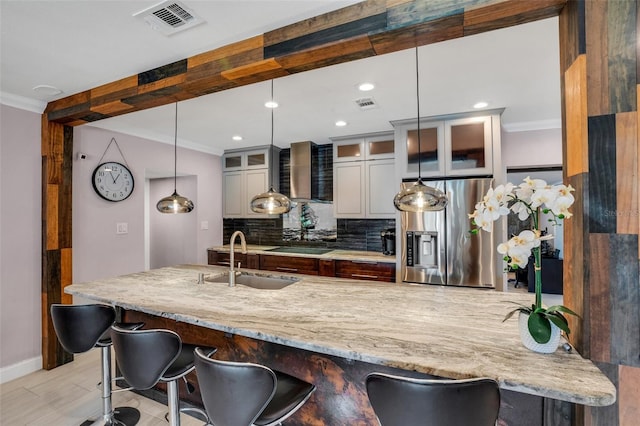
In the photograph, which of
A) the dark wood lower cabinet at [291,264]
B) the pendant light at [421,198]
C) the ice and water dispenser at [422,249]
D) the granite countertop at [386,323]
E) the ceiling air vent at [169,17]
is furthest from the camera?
the dark wood lower cabinet at [291,264]

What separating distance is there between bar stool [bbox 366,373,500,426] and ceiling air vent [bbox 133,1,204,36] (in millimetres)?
1951

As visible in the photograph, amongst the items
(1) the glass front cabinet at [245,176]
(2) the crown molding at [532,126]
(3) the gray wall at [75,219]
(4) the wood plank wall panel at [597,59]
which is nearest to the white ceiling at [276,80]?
(2) the crown molding at [532,126]

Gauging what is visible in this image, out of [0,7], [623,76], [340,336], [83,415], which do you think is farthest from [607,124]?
[83,415]

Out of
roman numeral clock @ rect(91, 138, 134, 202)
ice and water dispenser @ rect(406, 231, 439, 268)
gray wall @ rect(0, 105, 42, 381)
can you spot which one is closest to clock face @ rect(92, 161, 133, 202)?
roman numeral clock @ rect(91, 138, 134, 202)

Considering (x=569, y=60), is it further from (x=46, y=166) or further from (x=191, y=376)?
(x=46, y=166)

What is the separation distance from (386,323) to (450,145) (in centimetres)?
252

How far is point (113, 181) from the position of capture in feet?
12.0

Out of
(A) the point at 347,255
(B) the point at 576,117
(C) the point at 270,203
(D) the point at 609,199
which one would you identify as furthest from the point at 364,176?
(D) the point at 609,199

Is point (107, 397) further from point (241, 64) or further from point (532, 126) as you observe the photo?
point (532, 126)

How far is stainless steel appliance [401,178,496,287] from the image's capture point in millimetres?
3160

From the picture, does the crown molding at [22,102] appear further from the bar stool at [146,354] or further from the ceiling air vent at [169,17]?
the bar stool at [146,354]

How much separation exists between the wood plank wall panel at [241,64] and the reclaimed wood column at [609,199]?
26 centimetres

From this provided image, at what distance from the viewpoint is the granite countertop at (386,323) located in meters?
1.03

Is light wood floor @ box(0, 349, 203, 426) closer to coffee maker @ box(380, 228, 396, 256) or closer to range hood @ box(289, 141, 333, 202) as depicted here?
coffee maker @ box(380, 228, 396, 256)
